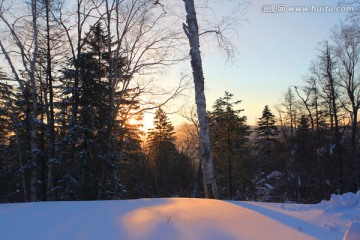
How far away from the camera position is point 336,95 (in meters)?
23.0

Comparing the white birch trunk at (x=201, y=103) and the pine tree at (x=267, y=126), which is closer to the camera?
the white birch trunk at (x=201, y=103)

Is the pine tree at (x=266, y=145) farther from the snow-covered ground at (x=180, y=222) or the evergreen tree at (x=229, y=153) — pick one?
the snow-covered ground at (x=180, y=222)

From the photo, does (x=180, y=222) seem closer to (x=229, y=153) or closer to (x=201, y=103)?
(x=201, y=103)

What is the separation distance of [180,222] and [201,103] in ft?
15.3

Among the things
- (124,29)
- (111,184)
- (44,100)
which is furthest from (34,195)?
(124,29)

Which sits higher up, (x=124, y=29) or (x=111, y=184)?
(x=124, y=29)

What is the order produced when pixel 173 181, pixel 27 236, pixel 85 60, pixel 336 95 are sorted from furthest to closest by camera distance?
pixel 173 181, pixel 336 95, pixel 85 60, pixel 27 236

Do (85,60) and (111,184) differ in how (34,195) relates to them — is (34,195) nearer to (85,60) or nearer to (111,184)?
(111,184)

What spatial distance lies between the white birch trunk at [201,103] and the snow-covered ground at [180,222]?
3293mm

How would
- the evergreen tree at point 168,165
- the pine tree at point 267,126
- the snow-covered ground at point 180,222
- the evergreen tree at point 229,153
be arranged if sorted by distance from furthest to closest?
the pine tree at point 267,126 < the evergreen tree at point 229,153 < the evergreen tree at point 168,165 < the snow-covered ground at point 180,222

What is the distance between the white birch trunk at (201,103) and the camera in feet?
24.3

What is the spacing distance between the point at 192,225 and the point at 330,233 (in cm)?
130

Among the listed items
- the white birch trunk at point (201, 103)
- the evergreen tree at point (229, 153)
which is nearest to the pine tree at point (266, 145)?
the evergreen tree at point (229, 153)

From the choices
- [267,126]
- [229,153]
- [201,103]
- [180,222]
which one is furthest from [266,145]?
[180,222]
